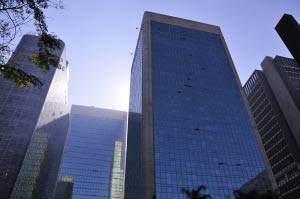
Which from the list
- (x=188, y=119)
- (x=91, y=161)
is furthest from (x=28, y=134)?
(x=91, y=161)

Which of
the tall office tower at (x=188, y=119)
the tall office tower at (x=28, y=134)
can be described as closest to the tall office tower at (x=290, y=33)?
the tall office tower at (x=188, y=119)

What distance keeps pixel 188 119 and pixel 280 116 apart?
3207 inches

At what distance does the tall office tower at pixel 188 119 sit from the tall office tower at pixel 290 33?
41714 mm

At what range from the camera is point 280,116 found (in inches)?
5281

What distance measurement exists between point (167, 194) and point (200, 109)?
1317 inches

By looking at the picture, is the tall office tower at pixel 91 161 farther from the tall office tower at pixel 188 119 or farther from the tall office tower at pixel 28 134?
the tall office tower at pixel 188 119

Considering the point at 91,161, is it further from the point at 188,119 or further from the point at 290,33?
the point at 290,33

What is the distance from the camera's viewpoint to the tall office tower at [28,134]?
303 feet

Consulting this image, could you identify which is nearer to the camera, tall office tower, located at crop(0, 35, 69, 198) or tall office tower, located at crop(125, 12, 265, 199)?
tall office tower, located at crop(125, 12, 265, 199)

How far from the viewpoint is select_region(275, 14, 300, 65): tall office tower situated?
3672 cm

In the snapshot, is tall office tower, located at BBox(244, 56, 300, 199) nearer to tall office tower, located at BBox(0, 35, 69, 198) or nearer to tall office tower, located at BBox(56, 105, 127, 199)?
tall office tower, located at BBox(56, 105, 127, 199)

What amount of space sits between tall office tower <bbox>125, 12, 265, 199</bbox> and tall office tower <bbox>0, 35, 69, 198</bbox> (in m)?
36.1

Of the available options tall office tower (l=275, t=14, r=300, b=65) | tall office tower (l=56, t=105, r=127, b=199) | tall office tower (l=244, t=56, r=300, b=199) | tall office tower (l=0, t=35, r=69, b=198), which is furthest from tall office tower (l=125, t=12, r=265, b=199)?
tall office tower (l=56, t=105, r=127, b=199)

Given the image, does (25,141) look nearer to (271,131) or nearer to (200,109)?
(200,109)
